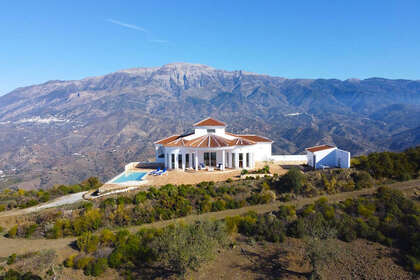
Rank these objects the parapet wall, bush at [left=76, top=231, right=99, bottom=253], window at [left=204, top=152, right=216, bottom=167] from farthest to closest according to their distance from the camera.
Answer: the parapet wall, window at [left=204, top=152, right=216, bottom=167], bush at [left=76, top=231, right=99, bottom=253]

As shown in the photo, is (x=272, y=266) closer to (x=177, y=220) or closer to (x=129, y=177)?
(x=177, y=220)

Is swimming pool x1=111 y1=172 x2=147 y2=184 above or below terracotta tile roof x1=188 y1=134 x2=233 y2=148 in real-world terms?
below

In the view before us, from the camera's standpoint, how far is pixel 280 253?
1310cm

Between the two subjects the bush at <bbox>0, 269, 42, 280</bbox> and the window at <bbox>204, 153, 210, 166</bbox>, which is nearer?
the bush at <bbox>0, 269, 42, 280</bbox>

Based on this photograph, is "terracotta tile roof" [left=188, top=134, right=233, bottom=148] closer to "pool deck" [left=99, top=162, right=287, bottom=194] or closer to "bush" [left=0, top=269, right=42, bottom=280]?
"pool deck" [left=99, top=162, right=287, bottom=194]

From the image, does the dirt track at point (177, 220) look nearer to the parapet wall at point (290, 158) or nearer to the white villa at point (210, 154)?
the white villa at point (210, 154)

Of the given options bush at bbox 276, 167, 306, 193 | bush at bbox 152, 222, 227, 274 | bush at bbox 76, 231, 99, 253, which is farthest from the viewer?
bush at bbox 276, 167, 306, 193

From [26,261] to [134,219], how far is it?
21.2 feet

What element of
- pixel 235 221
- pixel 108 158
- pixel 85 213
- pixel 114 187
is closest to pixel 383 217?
pixel 235 221

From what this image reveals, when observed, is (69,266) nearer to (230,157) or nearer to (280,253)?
(280,253)

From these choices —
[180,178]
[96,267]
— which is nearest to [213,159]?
[180,178]

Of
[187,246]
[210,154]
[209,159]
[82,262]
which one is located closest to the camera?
[187,246]

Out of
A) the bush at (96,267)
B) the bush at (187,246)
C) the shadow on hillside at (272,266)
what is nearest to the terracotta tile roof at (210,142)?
the bush at (187,246)

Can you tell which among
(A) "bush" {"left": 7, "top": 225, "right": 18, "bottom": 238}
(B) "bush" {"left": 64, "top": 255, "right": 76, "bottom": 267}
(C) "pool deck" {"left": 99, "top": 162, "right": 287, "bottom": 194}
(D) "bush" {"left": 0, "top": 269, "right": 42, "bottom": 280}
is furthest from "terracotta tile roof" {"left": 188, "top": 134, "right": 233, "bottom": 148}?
(D) "bush" {"left": 0, "top": 269, "right": 42, "bottom": 280}
